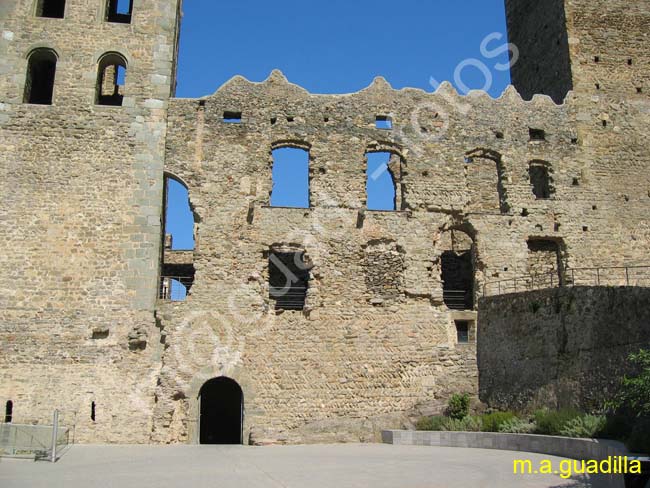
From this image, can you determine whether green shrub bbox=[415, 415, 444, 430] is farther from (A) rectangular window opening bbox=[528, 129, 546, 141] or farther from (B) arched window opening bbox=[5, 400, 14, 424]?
(B) arched window opening bbox=[5, 400, 14, 424]

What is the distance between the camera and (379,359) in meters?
16.0

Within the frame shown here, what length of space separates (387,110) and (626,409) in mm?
10132

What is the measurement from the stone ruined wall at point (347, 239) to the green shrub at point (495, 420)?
183cm

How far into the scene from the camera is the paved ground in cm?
812

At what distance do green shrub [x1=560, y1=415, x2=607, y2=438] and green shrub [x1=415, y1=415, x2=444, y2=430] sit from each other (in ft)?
11.9

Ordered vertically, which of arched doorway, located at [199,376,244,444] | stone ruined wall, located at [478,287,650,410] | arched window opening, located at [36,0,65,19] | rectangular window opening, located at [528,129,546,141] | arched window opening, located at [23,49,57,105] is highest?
arched window opening, located at [36,0,65,19]

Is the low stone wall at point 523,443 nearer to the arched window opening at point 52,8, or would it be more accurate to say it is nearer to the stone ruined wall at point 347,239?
the stone ruined wall at point 347,239

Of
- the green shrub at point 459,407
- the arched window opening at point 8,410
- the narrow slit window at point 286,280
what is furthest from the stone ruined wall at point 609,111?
the arched window opening at point 8,410

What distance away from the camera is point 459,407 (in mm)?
15297

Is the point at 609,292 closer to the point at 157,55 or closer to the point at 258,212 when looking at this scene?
the point at 258,212

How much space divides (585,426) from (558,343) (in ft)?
10.5

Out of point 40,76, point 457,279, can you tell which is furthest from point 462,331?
point 40,76

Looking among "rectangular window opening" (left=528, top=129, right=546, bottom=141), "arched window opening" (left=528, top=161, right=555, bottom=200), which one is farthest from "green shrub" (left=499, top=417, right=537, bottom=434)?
"rectangular window opening" (left=528, top=129, right=546, bottom=141)

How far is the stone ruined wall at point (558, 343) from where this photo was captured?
12633 mm
